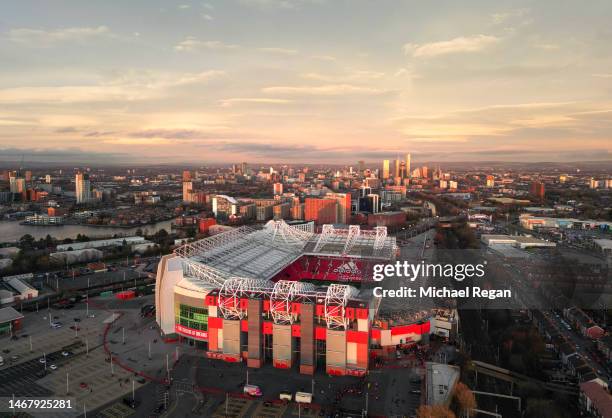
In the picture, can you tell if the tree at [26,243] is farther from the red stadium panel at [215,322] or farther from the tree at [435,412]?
the tree at [435,412]

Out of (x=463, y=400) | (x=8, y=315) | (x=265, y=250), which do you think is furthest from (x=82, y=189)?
(x=463, y=400)

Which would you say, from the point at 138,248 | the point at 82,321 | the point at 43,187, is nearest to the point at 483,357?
the point at 82,321

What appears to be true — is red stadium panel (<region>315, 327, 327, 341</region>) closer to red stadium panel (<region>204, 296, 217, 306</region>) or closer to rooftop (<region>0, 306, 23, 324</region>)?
red stadium panel (<region>204, 296, 217, 306</region>)

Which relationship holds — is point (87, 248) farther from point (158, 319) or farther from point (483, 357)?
point (483, 357)

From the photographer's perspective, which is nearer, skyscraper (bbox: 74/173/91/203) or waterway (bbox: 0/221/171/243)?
waterway (bbox: 0/221/171/243)

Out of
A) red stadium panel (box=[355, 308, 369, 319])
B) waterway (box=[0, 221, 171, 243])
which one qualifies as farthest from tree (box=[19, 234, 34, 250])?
red stadium panel (box=[355, 308, 369, 319])

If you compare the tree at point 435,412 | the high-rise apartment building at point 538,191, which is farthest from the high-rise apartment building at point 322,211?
the tree at point 435,412
